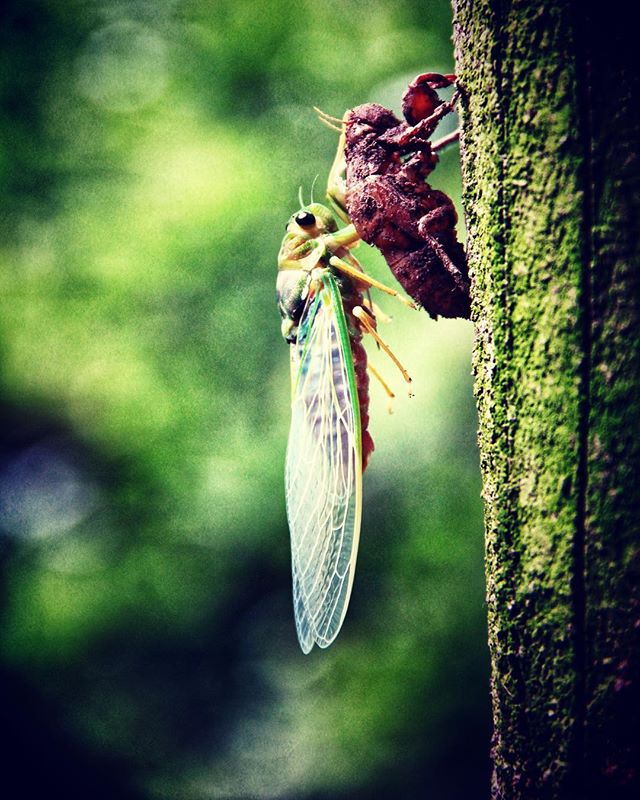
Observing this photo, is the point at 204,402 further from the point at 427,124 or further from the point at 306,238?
the point at 427,124

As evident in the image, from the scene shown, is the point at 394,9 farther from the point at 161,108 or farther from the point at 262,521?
the point at 262,521

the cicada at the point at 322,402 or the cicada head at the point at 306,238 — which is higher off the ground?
the cicada head at the point at 306,238

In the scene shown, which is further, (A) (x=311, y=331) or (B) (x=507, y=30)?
(A) (x=311, y=331)

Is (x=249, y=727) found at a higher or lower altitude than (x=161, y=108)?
lower

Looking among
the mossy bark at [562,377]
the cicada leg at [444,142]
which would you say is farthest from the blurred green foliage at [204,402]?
the mossy bark at [562,377]

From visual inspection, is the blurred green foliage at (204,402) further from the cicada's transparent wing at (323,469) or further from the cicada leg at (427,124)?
the cicada leg at (427,124)

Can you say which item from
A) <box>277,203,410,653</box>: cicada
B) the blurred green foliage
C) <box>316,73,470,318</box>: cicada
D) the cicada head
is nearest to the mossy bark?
<box>316,73,470,318</box>: cicada

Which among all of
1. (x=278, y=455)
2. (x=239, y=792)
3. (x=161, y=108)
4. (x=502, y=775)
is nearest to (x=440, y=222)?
(x=502, y=775)
